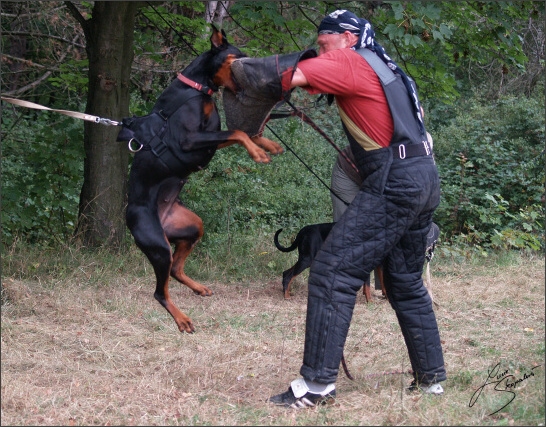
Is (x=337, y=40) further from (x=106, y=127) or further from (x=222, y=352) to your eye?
(x=106, y=127)

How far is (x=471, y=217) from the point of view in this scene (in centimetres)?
1148

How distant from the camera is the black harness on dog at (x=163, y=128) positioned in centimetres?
453

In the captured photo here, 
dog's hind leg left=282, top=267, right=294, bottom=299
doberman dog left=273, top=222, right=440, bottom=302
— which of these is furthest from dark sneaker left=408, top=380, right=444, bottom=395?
dog's hind leg left=282, top=267, right=294, bottom=299

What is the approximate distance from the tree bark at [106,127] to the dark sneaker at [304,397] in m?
3.98

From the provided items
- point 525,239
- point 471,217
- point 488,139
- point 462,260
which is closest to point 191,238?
point 462,260

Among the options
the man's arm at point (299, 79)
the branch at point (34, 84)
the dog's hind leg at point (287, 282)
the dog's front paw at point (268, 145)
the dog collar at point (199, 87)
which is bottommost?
the dog's hind leg at point (287, 282)

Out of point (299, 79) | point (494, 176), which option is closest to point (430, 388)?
point (299, 79)

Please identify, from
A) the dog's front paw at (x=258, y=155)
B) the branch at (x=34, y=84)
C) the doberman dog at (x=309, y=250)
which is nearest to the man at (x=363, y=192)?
the dog's front paw at (x=258, y=155)

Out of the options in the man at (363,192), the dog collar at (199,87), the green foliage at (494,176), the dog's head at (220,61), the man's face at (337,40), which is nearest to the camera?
the man at (363,192)

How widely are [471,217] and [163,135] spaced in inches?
312

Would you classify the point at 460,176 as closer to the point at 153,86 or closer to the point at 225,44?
the point at 153,86

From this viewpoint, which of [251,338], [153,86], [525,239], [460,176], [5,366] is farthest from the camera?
[460,176]
